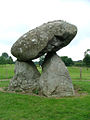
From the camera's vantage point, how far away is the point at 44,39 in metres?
11.0

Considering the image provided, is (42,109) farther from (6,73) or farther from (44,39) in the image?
(6,73)

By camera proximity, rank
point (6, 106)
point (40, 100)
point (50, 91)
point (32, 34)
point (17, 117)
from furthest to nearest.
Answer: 1. point (32, 34)
2. point (50, 91)
3. point (40, 100)
4. point (6, 106)
5. point (17, 117)

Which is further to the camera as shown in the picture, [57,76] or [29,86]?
[29,86]

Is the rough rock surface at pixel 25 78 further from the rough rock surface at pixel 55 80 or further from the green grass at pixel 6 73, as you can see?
the green grass at pixel 6 73

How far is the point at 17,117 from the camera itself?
7188mm

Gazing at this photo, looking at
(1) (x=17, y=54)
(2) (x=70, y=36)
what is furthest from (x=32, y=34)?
(2) (x=70, y=36)

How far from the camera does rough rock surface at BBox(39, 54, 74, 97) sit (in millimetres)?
11000

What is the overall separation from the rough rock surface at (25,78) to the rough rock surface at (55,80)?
77 centimetres

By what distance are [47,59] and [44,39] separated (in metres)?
1.66

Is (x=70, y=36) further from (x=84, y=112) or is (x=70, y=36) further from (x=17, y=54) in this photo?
(x=84, y=112)

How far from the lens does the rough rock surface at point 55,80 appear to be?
11.0 metres

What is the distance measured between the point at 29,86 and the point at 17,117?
4.98 metres

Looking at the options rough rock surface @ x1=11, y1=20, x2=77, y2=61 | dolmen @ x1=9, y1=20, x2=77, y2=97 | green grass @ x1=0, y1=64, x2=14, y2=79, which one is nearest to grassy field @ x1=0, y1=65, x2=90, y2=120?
dolmen @ x1=9, y1=20, x2=77, y2=97

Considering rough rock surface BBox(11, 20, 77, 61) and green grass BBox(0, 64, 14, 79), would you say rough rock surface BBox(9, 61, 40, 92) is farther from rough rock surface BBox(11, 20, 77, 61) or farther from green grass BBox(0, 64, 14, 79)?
green grass BBox(0, 64, 14, 79)
